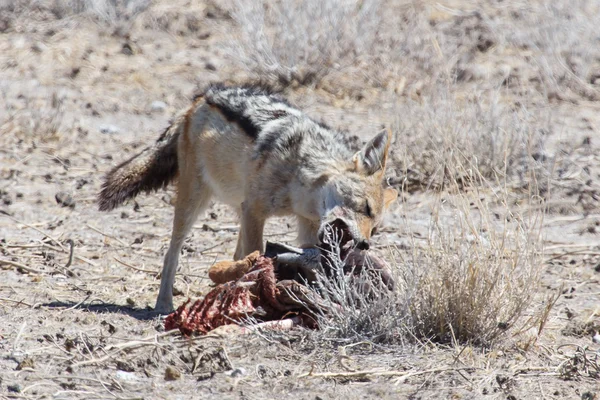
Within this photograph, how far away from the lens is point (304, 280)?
5.23 meters

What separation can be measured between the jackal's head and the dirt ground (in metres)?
0.52

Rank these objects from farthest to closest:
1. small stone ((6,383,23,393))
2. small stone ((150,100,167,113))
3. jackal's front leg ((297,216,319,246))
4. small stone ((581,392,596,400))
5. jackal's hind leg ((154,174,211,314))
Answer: small stone ((150,100,167,113)), jackal's hind leg ((154,174,211,314)), jackal's front leg ((297,216,319,246)), small stone ((581,392,596,400)), small stone ((6,383,23,393))

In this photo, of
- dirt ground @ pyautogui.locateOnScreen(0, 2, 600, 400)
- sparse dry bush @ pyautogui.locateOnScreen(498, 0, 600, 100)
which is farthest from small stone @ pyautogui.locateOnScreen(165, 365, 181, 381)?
sparse dry bush @ pyautogui.locateOnScreen(498, 0, 600, 100)

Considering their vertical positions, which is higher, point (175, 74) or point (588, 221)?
point (175, 74)

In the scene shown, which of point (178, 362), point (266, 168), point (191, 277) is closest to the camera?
point (178, 362)

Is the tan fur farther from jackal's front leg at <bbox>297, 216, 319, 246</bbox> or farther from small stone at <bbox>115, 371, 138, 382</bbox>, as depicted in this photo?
small stone at <bbox>115, 371, 138, 382</bbox>

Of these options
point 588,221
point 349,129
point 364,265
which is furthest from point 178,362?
point 349,129

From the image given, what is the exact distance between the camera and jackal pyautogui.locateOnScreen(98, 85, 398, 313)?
625 cm

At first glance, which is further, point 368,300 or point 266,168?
point 266,168

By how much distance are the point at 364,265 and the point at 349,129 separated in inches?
201

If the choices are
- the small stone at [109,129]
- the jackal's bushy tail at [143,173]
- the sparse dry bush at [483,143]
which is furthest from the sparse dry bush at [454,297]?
the small stone at [109,129]

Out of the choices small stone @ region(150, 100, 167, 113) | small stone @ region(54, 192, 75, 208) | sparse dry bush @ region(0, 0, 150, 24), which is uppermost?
sparse dry bush @ region(0, 0, 150, 24)

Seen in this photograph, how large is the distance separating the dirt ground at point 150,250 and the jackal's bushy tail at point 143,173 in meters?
0.62

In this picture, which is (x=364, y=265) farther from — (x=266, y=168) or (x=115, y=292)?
(x=115, y=292)
